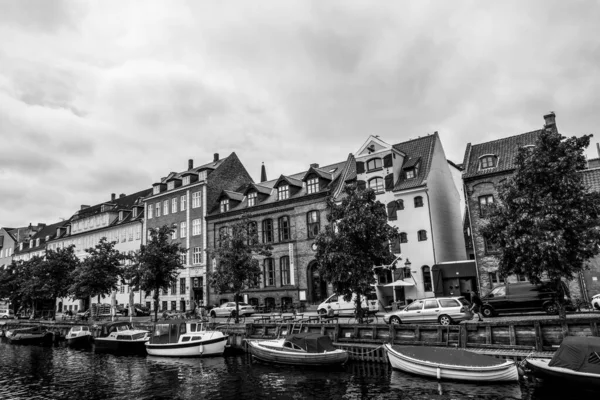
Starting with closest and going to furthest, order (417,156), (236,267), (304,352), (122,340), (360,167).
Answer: (304,352) → (122,340) → (236,267) → (417,156) → (360,167)

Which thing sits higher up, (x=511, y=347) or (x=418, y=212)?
(x=418, y=212)

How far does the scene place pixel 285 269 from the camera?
46.8m

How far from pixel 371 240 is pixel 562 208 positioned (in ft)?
35.0

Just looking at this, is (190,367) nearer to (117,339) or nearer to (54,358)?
(117,339)

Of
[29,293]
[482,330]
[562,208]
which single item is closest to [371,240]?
[482,330]

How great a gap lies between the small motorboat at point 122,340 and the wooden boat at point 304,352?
41.1 ft

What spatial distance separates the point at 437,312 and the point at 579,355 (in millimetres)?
9137

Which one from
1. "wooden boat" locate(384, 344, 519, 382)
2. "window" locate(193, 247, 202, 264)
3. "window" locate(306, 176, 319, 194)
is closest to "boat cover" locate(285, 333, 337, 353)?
"wooden boat" locate(384, 344, 519, 382)

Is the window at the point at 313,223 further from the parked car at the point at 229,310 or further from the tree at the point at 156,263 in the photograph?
the tree at the point at 156,263

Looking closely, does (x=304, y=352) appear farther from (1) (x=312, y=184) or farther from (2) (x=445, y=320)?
(1) (x=312, y=184)

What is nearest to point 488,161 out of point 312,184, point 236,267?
point 312,184

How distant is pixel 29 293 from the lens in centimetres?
5444

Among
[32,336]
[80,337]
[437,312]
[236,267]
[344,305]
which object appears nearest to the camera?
[437,312]

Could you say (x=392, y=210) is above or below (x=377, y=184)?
below
